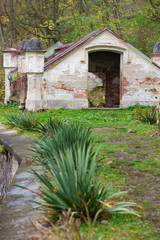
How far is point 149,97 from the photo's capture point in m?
15.4

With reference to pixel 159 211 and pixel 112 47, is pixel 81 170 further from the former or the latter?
pixel 112 47

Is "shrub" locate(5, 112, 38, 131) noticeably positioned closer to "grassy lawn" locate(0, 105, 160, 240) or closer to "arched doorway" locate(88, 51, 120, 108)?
"grassy lawn" locate(0, 105, 160, 240)

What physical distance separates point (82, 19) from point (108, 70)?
4.34 m

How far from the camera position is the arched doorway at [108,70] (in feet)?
65.2

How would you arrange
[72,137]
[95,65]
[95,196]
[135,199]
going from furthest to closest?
1. [95,65]
2. [72,137]
3. [135,199]
4. [95,196]

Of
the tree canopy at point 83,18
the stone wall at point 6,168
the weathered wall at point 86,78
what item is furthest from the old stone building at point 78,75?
the tree canopy at point 83,18

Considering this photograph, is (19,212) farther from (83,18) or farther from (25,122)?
(83,18)

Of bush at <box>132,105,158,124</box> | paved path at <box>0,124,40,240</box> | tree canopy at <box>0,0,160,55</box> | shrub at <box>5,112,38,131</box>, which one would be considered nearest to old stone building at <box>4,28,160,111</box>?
shrub at <box>5,112,38,131</box>

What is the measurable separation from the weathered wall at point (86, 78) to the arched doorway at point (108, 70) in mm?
4368

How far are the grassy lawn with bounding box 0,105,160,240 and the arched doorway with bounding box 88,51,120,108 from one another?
34.5ft

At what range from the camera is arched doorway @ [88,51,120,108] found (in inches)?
782

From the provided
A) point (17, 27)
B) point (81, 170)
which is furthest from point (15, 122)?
point (17, 27)

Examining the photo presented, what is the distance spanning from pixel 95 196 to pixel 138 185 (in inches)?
47.3

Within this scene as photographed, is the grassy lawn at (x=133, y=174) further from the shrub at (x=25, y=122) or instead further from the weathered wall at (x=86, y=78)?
the weathered wall at (x=86, y=78)
